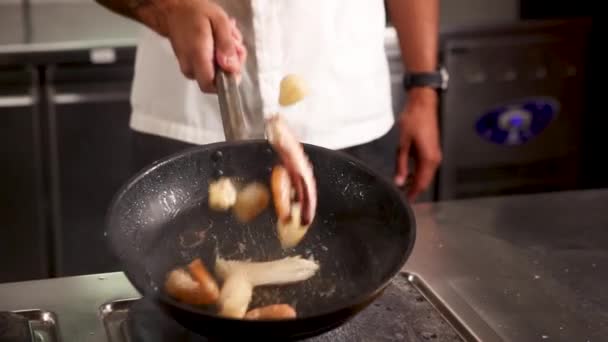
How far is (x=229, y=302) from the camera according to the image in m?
0.56

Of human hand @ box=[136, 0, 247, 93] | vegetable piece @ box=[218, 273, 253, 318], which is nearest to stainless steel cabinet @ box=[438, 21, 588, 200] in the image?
human hand @ box=[136, 0, 247, 93]

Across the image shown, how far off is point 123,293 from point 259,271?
142 millimetres

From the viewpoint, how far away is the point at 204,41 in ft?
2.21

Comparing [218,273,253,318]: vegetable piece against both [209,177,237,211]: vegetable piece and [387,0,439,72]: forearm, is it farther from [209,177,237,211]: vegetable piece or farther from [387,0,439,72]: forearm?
[387,0,439,72]: forearm

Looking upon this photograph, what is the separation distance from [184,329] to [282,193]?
13 cm

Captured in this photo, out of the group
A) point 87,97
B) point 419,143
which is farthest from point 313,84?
point 87,97

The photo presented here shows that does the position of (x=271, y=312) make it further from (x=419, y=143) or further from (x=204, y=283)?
(x=419, y=143)

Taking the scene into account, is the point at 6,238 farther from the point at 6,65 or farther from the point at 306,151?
the point at 306,151

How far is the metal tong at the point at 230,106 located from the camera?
67 cm

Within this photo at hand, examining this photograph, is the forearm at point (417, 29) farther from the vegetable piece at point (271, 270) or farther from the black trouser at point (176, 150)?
the vegetable piece at point (271, 270)

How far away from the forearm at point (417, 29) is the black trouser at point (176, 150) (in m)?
0.11

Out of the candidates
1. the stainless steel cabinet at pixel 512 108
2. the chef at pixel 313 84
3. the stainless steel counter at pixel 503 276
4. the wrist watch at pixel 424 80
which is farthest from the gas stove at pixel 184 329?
the stainless steel cabinet at pixel 512 108

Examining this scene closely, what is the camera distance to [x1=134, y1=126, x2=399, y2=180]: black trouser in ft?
3.23

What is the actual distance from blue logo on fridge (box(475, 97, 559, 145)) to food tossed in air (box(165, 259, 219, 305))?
121 centimetres
